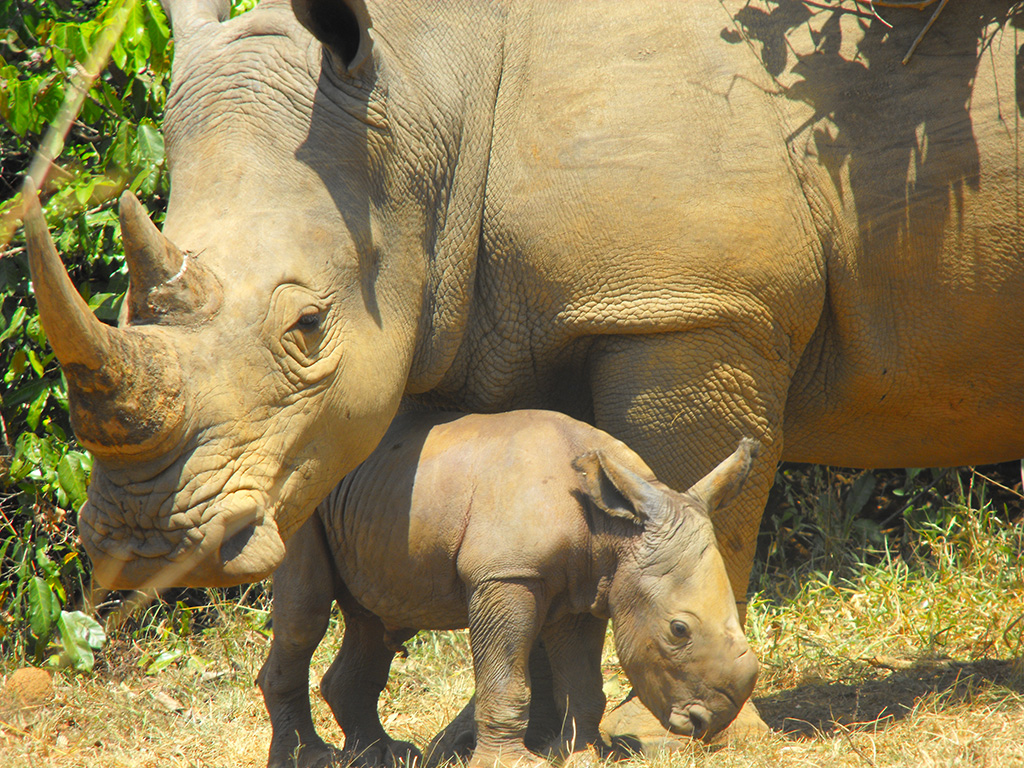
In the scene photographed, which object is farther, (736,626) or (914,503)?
(914,503)

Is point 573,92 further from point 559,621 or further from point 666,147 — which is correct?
point 559,621

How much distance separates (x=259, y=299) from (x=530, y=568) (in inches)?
39.2

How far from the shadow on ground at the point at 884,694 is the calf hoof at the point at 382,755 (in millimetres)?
1182

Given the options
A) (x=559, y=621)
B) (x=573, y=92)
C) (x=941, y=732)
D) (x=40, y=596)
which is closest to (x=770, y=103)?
(x=573, y=92)

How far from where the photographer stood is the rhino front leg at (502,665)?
307 cm

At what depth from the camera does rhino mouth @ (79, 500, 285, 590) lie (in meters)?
2.57

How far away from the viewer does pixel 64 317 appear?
2.33 meters

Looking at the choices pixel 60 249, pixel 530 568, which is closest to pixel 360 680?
pixel 530 568

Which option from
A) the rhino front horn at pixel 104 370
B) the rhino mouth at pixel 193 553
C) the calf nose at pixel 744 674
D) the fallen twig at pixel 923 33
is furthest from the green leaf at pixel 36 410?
the fallen twig at pixel 923 33

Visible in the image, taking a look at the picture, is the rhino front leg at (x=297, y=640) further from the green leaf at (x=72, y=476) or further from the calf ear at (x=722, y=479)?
the green leaf at (x=72, y=476)

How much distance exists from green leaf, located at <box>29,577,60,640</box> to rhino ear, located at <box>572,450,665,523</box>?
260 centimetres

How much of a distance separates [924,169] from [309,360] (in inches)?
71.2

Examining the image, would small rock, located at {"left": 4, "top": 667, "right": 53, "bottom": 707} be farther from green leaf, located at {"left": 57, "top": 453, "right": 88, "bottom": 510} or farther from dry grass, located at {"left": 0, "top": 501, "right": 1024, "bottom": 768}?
green leaf, located at {"left": 57, "top": 453, "right": 88, "bottom": 510}

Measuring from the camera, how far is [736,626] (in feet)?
10.4
